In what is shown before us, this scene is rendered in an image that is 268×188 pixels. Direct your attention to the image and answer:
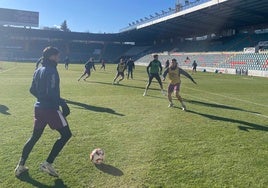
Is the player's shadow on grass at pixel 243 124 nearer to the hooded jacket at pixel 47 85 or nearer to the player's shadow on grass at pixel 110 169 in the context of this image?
the player's shadow on grass at pixel 110 169

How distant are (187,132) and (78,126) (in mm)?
2979

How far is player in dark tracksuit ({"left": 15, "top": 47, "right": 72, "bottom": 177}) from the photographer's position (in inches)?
195

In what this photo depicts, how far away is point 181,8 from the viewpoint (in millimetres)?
55281

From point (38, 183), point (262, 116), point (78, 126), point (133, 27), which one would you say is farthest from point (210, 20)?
point (38, 183)

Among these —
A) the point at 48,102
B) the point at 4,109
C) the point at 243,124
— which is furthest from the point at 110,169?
the point at 4,109

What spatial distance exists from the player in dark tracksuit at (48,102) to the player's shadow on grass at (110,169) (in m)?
0.83

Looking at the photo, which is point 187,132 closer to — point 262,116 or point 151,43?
point 262,116

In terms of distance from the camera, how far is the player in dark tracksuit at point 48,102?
16.3ft

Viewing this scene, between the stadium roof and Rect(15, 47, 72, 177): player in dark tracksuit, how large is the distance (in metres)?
40.9

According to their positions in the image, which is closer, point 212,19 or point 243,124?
point 243,124

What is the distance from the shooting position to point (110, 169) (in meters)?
5.58

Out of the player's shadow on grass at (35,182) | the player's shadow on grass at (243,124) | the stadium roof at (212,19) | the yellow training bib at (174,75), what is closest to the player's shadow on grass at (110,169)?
the player's shadow on grass at (35,182)

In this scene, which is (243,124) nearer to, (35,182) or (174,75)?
(174,75)

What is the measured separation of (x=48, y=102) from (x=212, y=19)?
172ft
